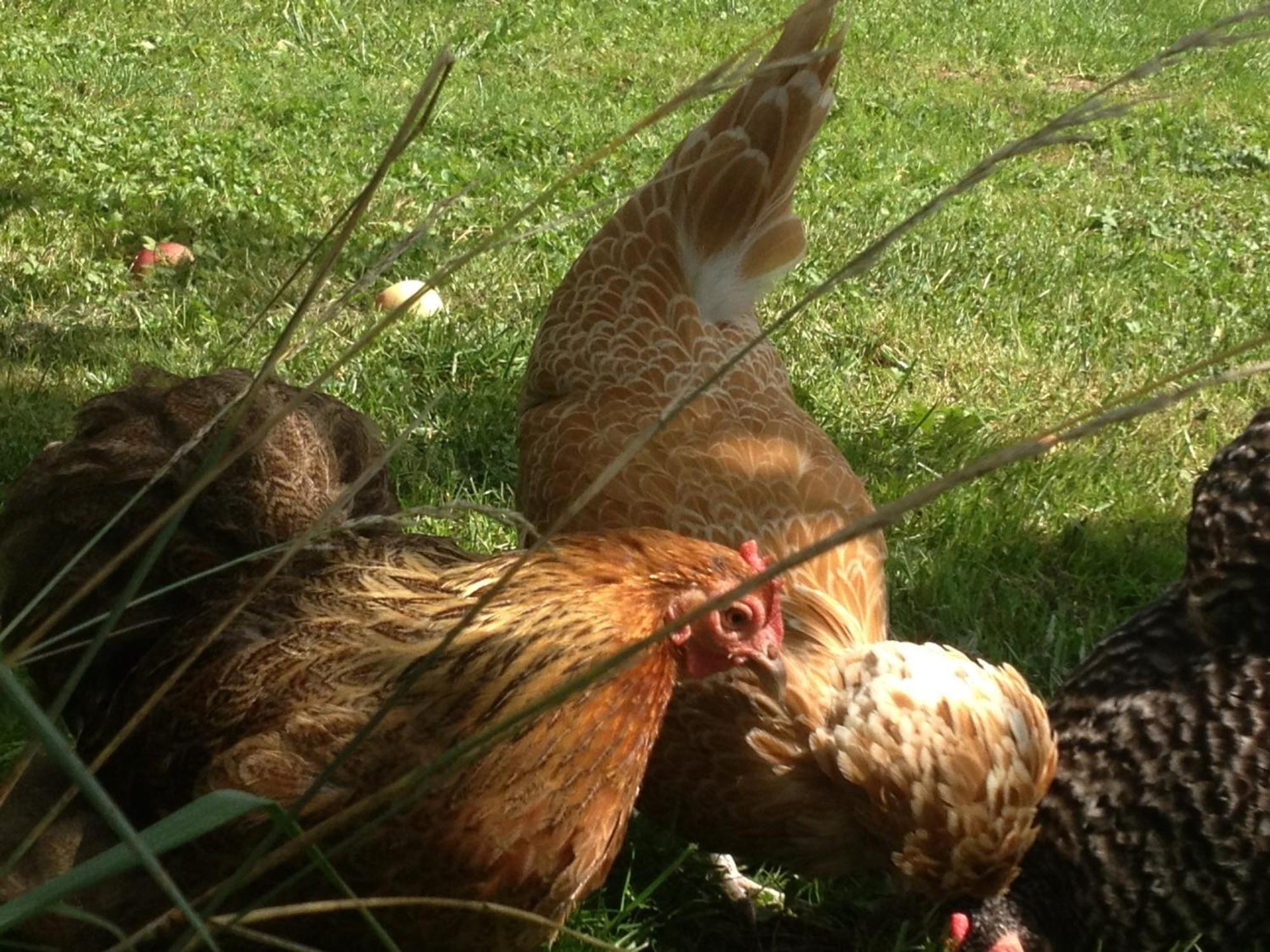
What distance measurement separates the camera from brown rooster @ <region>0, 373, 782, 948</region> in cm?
183

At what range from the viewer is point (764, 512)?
270 cm

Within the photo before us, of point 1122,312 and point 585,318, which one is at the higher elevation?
point 1122,312

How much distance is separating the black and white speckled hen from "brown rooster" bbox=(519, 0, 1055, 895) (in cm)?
9

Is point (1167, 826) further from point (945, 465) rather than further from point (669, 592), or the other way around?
point (945, 465)

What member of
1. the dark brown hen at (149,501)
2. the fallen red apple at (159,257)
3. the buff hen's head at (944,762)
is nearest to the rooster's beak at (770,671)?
the buff hen's head at (944,762)

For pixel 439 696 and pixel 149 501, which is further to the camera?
pixel 149 501

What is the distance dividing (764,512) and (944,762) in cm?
68

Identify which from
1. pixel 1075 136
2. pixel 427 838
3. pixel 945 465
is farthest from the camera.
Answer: pixel 945 465

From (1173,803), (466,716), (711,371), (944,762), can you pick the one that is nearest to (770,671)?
(944,762)

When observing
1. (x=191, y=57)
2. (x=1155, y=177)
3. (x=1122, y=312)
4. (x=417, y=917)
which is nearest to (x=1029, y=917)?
(x=417, y=917)

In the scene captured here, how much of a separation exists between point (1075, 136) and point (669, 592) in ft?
3.63

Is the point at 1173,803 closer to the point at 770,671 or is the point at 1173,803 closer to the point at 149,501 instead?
the point at 770,671

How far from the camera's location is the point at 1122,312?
16.3 feet

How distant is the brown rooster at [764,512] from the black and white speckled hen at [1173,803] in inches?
A: 3.5
